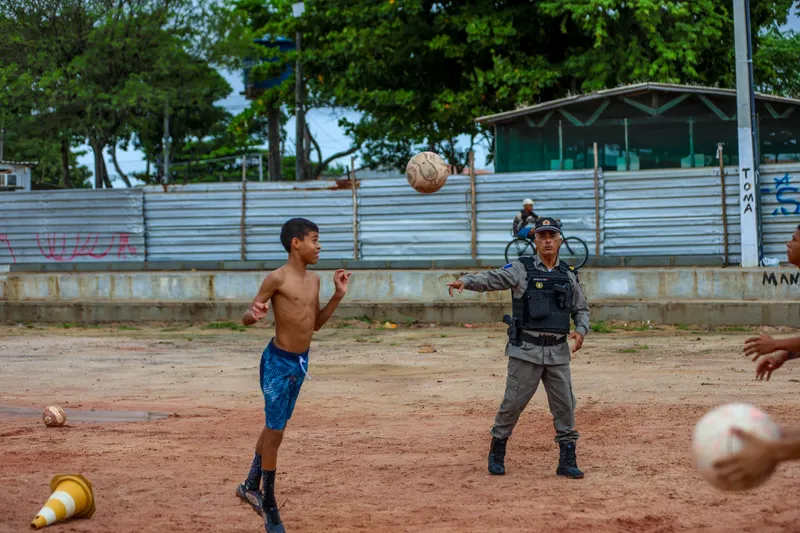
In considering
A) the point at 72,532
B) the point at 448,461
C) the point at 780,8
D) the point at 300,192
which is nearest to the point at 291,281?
the point at 72,532

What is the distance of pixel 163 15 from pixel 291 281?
29.3 m

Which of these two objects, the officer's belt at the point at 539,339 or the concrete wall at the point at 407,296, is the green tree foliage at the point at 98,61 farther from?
the officer's belt at the point at 539,339

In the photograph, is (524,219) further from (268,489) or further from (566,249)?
(268,489)

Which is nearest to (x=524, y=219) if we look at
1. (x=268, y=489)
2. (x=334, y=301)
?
(x=334, y=301)

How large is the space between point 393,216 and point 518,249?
302 cm

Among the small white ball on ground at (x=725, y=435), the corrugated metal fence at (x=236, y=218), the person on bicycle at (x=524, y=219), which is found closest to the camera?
the small white ball on ground at (x=725, y=435)

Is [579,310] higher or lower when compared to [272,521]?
higher

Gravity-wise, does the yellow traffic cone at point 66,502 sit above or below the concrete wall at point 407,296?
below

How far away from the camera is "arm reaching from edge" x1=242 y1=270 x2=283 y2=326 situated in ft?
19.6

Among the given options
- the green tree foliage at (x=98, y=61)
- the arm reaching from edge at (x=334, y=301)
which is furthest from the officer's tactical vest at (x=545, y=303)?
the green tree foliage at (x=98, y=61)

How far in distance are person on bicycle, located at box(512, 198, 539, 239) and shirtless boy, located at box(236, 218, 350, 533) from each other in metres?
14.2

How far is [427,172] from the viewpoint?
1412cm

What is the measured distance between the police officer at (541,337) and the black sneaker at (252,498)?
2.04 meters

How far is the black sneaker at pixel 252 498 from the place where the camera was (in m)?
6.17
